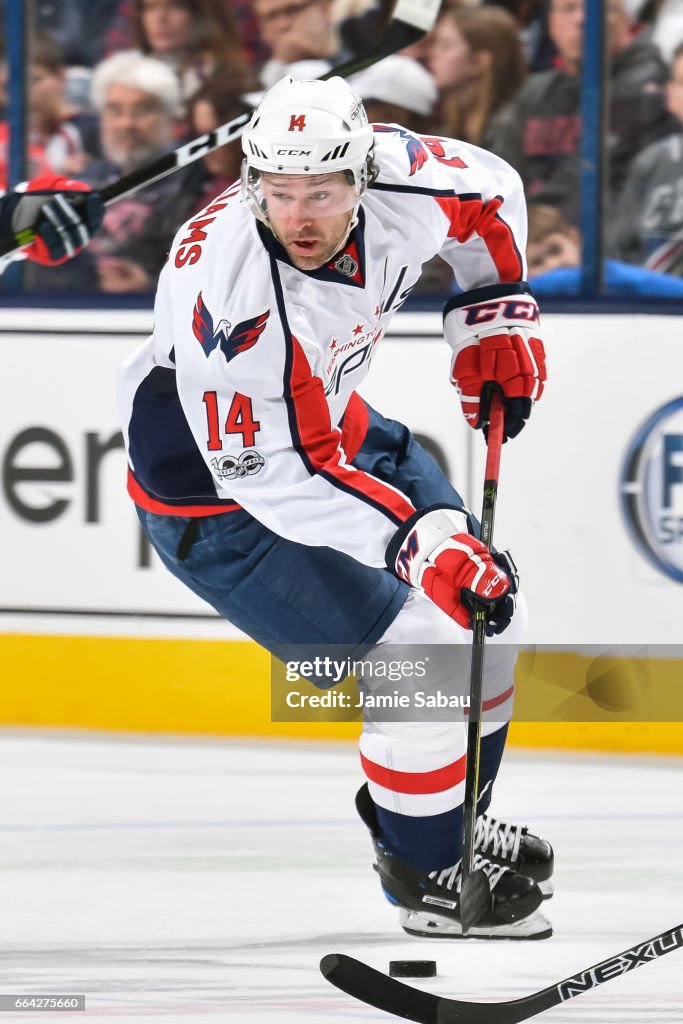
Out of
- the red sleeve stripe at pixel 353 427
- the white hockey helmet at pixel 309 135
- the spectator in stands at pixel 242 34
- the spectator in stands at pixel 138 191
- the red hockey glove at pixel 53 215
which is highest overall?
the spectator in stands at pixel 242 34

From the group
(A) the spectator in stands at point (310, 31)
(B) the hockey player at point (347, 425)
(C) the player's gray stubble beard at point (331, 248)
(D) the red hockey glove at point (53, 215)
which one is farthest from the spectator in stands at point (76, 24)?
(C) the player's gray stubble beard at point (331, 248)

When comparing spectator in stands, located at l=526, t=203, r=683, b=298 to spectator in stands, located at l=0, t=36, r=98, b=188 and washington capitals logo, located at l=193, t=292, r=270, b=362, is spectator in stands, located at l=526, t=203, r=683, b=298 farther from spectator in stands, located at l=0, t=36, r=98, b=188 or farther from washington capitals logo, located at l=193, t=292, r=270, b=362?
washington capitals logo, located at l=193, t=292, r=270, b=362

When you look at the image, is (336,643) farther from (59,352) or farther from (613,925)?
(59,352)

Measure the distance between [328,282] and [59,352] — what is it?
5.96ft

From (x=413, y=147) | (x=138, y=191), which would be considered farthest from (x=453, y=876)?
(x=138, y=191)

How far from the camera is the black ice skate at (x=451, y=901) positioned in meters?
2.80

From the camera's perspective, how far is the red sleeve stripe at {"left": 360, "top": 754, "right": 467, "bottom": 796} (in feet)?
8.99

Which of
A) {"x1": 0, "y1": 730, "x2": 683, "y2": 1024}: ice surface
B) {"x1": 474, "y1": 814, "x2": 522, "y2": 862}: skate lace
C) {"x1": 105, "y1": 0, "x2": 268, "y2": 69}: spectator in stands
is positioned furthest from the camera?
{"x1": 105, "y1": 0, "x2": 268, "y2": 69}: spectator in stands

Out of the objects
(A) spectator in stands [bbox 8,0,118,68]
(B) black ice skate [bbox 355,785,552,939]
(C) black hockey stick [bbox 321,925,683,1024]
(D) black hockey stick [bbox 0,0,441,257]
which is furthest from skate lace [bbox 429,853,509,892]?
(A) spectator in stands [bbox 8,0,118,68]

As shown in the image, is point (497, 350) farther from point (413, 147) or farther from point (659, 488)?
point (659, 488)

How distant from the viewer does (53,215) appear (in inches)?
132

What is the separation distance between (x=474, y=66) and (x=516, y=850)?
188cm

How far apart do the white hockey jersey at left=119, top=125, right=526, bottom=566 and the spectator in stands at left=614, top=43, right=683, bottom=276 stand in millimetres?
1272

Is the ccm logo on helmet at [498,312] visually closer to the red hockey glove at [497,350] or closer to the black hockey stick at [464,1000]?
the red hockey glove at [497,350]
